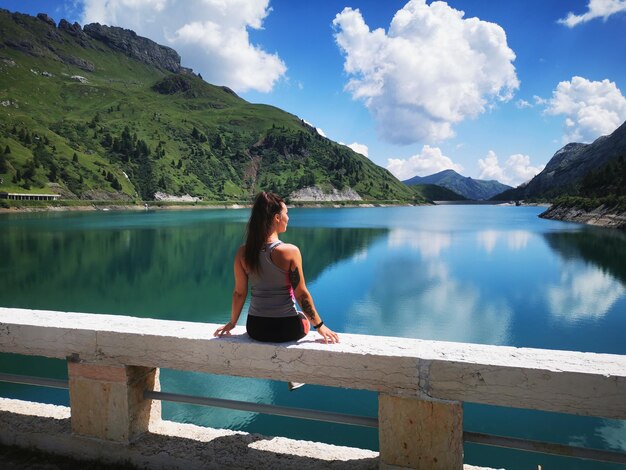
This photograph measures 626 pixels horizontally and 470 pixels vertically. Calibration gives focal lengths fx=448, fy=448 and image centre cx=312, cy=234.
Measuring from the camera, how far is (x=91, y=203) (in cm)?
15488

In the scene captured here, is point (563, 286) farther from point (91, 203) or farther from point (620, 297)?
point (91, 203)

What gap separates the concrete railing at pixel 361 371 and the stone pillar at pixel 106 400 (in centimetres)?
1

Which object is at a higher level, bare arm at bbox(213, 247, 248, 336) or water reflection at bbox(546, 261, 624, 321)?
bare arm at bbox(213, 247, 248, 336)

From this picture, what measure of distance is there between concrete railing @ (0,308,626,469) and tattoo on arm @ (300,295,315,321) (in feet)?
0.82

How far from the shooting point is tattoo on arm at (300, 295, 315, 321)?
4965 mm

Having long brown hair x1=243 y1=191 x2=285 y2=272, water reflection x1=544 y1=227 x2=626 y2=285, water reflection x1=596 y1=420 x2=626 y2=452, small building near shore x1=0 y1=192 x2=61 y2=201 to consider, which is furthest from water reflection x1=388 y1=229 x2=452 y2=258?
small building near shore x1=0 y1=192 x2=61 y2=201

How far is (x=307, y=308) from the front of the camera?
5.01 m

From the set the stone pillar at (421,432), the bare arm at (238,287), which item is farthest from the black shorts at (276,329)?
the stone pillar at (421,432)

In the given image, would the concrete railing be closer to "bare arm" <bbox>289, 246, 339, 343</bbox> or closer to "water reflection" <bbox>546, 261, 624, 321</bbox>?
"bare arm" <bbox>289, 246, 339, 343</bbox>

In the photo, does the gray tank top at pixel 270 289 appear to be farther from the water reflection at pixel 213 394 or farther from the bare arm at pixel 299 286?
the water reflection at pixel 213 394

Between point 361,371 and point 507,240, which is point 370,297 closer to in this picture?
point 361,371

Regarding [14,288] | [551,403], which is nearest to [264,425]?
[551,403]

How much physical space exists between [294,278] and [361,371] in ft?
4.01

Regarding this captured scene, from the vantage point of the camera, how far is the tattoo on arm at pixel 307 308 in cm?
496
